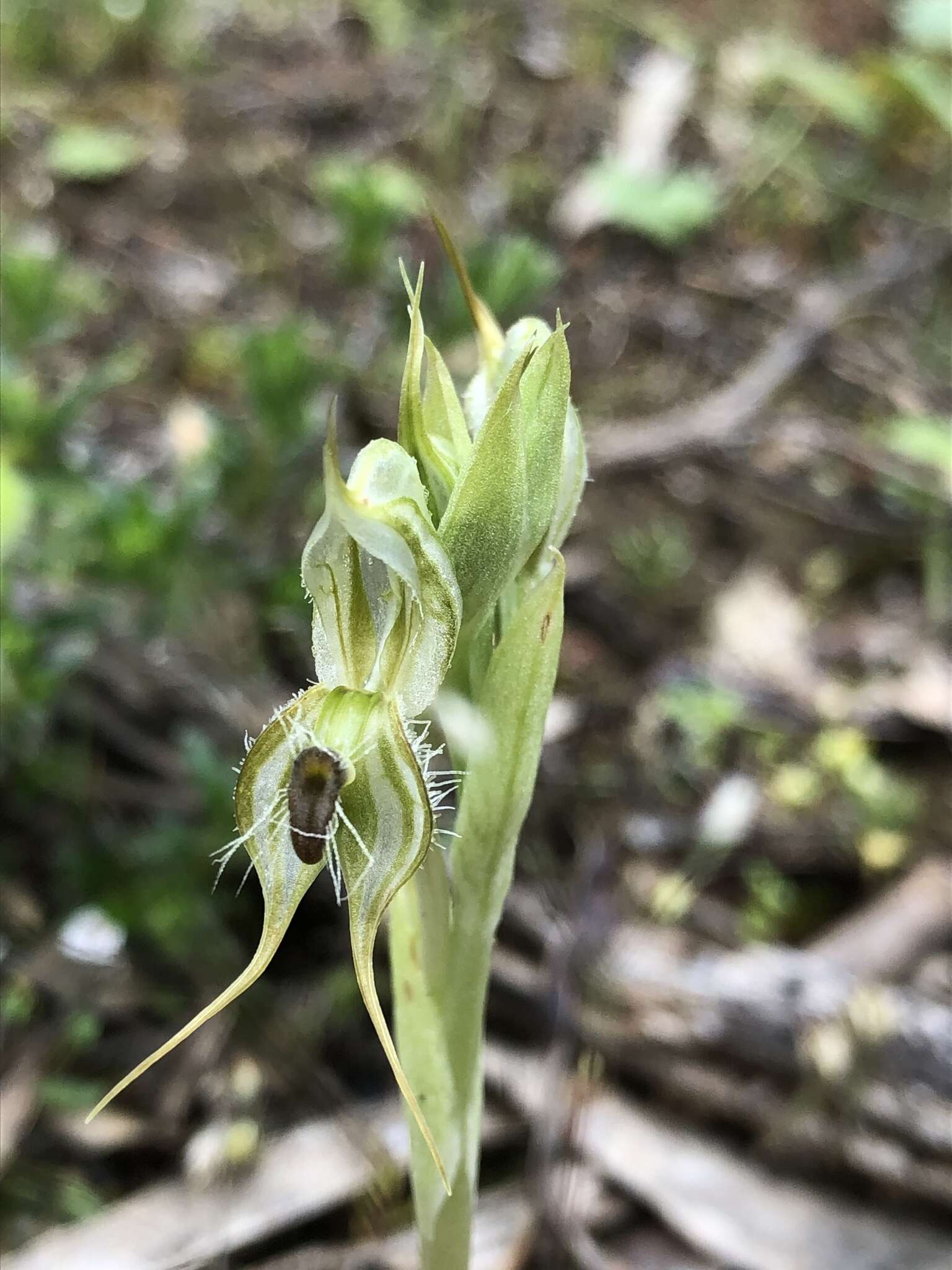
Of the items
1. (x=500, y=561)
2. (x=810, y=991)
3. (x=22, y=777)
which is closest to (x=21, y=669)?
(x=22, y=777)

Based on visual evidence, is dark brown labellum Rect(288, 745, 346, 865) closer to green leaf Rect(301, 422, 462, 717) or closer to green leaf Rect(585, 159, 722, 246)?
green leaf Rect(301, 422, 462, 717)

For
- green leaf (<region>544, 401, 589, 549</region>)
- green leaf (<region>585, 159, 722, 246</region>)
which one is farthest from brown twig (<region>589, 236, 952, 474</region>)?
green leaf (<region>544, 401, 589, 549</region>)

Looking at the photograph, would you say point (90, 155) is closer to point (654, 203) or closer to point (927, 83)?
point (654, 203)

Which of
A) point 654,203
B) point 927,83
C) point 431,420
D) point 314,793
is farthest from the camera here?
point 927,83

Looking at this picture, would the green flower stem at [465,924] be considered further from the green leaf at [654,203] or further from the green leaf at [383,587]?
the green leaf at [654,203]

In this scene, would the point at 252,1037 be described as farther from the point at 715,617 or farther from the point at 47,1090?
Answer: the point at 715,617

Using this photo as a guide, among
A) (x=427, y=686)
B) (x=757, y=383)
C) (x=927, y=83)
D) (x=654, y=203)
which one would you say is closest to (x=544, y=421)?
(x=427, y=686)

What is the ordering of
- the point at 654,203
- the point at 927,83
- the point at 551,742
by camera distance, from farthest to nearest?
the point at 927,83 → the point at 654,203 → the point at 551,742
